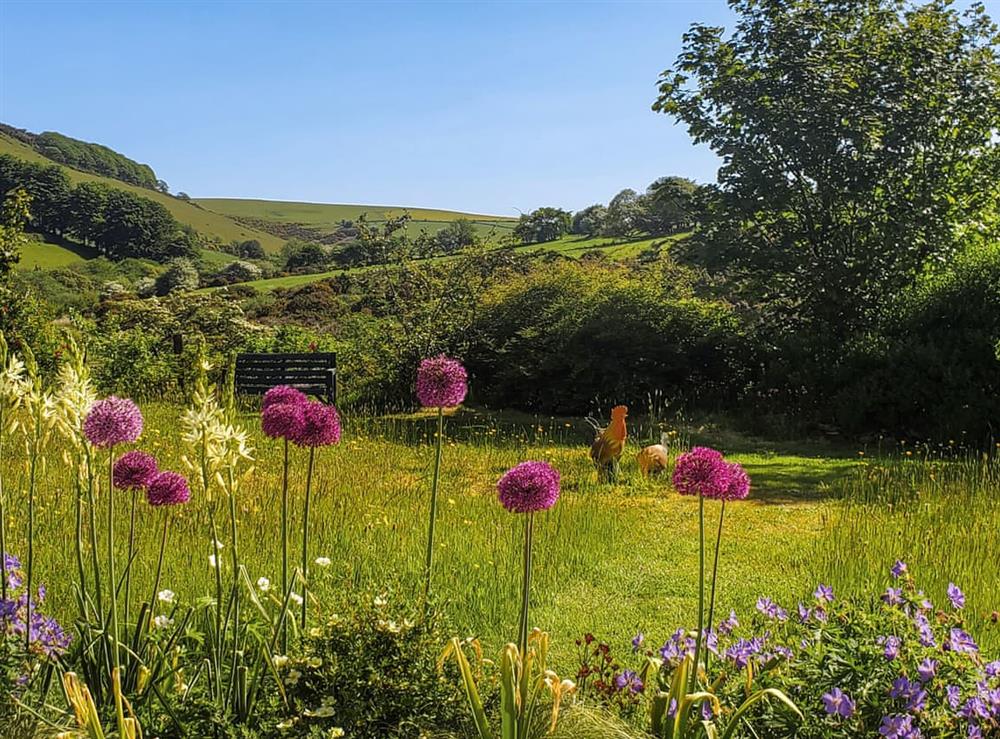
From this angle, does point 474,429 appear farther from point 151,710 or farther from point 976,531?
point 151,710

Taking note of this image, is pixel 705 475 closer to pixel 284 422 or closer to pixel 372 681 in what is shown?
pixel 372 681

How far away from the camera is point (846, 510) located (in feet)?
19.7

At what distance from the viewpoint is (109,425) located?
2.15m

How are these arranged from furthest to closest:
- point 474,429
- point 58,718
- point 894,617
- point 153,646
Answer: point 474,429 → point 894,617 → point 153,646 → point 58,718

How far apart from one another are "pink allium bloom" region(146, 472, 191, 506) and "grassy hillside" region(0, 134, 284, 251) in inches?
2113

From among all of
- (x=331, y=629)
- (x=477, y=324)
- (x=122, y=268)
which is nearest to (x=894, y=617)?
(x=331, y=629)

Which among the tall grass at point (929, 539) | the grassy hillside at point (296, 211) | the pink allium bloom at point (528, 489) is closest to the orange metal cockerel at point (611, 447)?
the tall grass at point (929, 539)

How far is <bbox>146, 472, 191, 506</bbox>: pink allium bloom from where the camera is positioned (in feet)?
8.23

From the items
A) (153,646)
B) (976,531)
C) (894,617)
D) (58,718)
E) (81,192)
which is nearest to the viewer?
(58,718)

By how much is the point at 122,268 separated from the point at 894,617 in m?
37.5

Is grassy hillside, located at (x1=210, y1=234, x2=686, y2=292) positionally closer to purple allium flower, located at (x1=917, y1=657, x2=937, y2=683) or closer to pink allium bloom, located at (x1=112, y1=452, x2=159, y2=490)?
purple allium flower, located at (x1=917, y1=657, x2=937, y2=683)

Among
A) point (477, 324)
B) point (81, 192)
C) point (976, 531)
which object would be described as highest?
point (81, 192)

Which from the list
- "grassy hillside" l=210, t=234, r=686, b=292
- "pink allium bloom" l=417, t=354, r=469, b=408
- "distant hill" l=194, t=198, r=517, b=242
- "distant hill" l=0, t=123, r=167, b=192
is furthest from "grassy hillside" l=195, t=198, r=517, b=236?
"pink allium bloom" l=417, t=354, r=469, b=408

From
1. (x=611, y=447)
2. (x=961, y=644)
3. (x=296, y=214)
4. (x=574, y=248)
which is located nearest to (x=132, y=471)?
(x=961, y=644)
